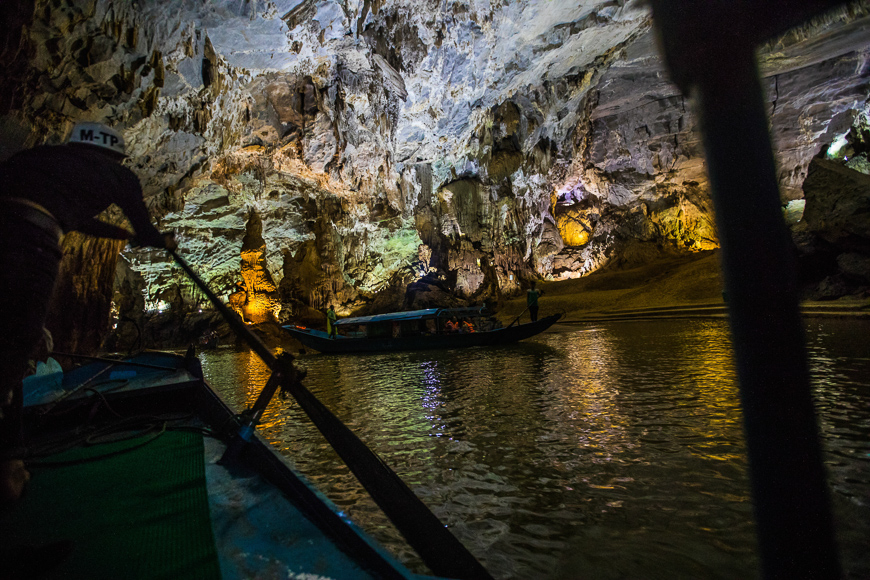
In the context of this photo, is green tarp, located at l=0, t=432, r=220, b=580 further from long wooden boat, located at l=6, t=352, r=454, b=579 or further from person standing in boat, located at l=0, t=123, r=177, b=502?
person standing in boat, located at l=0, t=123, r=177, b=502

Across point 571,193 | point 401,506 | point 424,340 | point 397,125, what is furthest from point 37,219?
point 571,193

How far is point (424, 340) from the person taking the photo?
11000 millimetres

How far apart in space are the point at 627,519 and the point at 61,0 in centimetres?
774

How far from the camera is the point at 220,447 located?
2.22 metres

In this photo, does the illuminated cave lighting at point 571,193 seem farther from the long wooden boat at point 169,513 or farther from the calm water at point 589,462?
the long wooden boat at point 169,513

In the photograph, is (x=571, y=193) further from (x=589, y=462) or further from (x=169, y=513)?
(x=169, y=513)

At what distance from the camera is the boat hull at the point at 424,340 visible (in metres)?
10.1

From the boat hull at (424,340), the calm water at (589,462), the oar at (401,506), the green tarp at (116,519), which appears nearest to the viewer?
the oar at (401,506)

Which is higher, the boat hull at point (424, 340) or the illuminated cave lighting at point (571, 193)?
the illuminated cave lighting at point (571, 193)

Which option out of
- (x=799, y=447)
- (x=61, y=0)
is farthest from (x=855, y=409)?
(x=61, y=0)

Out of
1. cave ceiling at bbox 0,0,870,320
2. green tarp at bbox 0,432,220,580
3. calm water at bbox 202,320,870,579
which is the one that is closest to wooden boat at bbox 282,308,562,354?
calm water at bbox 202,320,870,579

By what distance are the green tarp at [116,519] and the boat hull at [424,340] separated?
27.6 ft

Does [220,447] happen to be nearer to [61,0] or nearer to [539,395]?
[539,395]

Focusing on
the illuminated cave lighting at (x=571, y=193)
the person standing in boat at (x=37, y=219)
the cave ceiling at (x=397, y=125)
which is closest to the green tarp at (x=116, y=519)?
the person standing in boat at (x=37, y=219)
